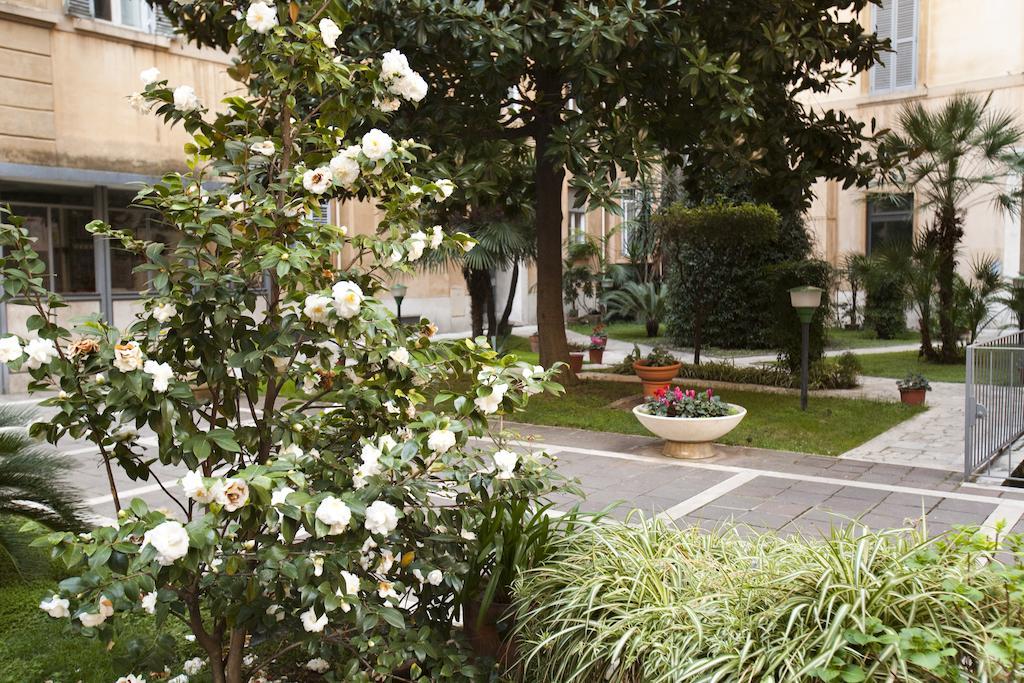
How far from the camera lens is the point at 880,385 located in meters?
13.8

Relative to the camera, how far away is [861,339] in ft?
70.4

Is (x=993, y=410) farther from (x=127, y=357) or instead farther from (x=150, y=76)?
(x=127, y=357)

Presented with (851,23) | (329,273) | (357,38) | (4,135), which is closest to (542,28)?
(357,38)

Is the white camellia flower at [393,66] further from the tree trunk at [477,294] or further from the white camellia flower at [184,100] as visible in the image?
the tree trunk at [477,294]

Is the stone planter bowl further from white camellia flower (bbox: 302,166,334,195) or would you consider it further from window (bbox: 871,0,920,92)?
window (bbox: 871,0,920,92)

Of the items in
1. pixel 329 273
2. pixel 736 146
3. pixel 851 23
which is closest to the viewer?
pixel 329 273

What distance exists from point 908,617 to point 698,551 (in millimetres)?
997

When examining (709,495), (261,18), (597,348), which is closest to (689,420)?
(709,495)

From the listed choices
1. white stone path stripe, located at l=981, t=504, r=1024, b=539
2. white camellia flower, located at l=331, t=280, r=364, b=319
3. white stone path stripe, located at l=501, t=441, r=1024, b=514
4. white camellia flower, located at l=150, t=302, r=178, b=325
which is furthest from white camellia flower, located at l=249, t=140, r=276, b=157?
white stone path stripe, located at l=981, t=504, r=1024, b=539

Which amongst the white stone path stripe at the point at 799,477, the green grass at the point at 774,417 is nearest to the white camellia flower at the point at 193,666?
the white stone path stripe at the point at 799,477

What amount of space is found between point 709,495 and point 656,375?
14.4 feet

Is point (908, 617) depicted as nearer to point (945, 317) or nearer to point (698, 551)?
point (698, 551)

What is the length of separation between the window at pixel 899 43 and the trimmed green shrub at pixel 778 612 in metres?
22.3

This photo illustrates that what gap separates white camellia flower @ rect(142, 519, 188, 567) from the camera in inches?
90.2
